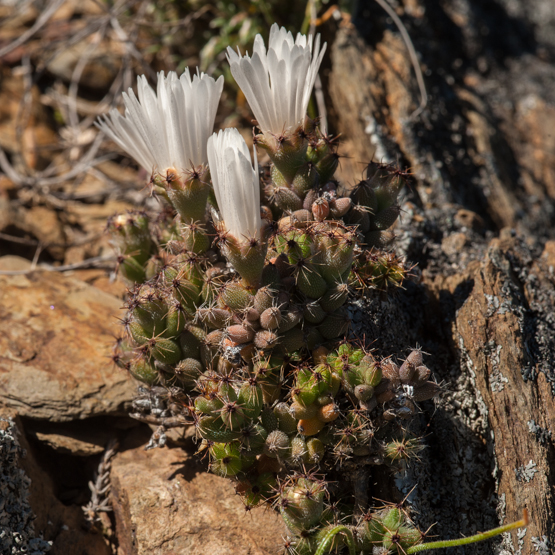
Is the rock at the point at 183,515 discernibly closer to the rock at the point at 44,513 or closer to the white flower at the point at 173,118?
the rock at the point at 44,513

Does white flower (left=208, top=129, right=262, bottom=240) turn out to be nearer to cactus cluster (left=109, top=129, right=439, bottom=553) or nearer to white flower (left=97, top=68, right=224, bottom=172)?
cactus cluster (left=109, top=129, right=439, bottom=553)

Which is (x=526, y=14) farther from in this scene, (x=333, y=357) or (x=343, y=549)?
(x=343, y=549)

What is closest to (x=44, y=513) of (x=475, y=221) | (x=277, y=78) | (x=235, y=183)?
(x=235, y=183)

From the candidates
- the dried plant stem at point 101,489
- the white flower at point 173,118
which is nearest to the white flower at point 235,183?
the white flower at point 173,118

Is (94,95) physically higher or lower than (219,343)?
higher

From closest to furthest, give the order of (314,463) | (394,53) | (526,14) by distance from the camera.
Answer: (314,463)
(394,53)
(526,14)

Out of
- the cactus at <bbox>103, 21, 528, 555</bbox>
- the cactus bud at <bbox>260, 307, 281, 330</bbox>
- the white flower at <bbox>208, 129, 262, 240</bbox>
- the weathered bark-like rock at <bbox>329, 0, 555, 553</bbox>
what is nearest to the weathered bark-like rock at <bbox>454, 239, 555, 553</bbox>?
the weathered bark-like rock at <bbox>329, 0, 555, 553</bbox>

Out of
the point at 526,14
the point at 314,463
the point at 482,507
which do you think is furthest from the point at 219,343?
the point at 526,14
